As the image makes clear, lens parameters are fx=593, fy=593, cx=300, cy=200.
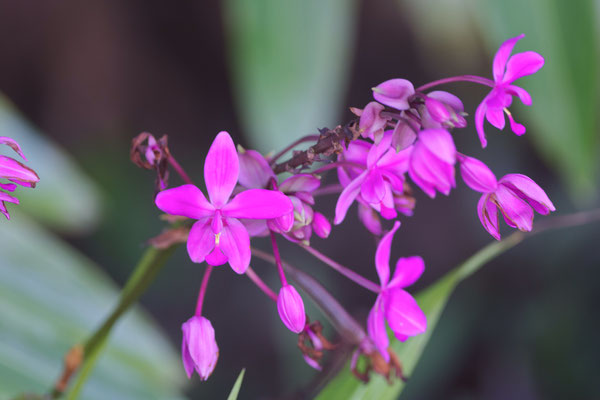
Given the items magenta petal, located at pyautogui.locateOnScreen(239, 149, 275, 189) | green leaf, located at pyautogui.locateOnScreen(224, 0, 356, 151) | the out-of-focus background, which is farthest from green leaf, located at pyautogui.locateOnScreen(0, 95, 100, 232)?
magenta petal, located at pyautogui.locateOnScreen(239, 149, 275, 189)

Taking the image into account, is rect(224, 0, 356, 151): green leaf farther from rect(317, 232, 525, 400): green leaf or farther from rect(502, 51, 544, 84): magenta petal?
rect(502, 51, 544, 84): magenta petal

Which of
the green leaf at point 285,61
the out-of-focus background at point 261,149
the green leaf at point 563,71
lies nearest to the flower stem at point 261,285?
the out-of-focus background at point 261,149

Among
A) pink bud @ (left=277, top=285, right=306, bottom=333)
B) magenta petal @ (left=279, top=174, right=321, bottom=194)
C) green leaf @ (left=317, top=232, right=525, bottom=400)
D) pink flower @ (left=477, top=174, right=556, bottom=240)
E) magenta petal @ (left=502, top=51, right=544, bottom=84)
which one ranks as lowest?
green leaf @ (left=317, top=232, right=525, bottom=400)

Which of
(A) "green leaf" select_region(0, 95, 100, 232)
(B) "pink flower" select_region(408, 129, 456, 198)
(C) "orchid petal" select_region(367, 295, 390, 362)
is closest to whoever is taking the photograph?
(B) "pink flower" select_region(408, 129, 456, 198)

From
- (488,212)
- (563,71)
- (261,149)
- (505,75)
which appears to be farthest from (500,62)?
(261,149)

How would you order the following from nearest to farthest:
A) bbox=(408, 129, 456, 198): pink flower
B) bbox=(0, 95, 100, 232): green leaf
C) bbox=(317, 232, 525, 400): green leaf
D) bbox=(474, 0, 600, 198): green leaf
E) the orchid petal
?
1. bbox=(408, 129, 456, 198): pink flower
2. the orchid petal
3. bbox=(317, 232, 525, 400): green leaf
4. bbox=(474, 0, 600, 198): green leaf
5. bbox=(0, 95, 100, 232): green leaf

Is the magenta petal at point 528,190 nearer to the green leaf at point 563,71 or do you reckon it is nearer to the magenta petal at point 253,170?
the magenta petal at point 253,170

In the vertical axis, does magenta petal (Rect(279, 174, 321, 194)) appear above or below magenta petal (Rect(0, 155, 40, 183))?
below
